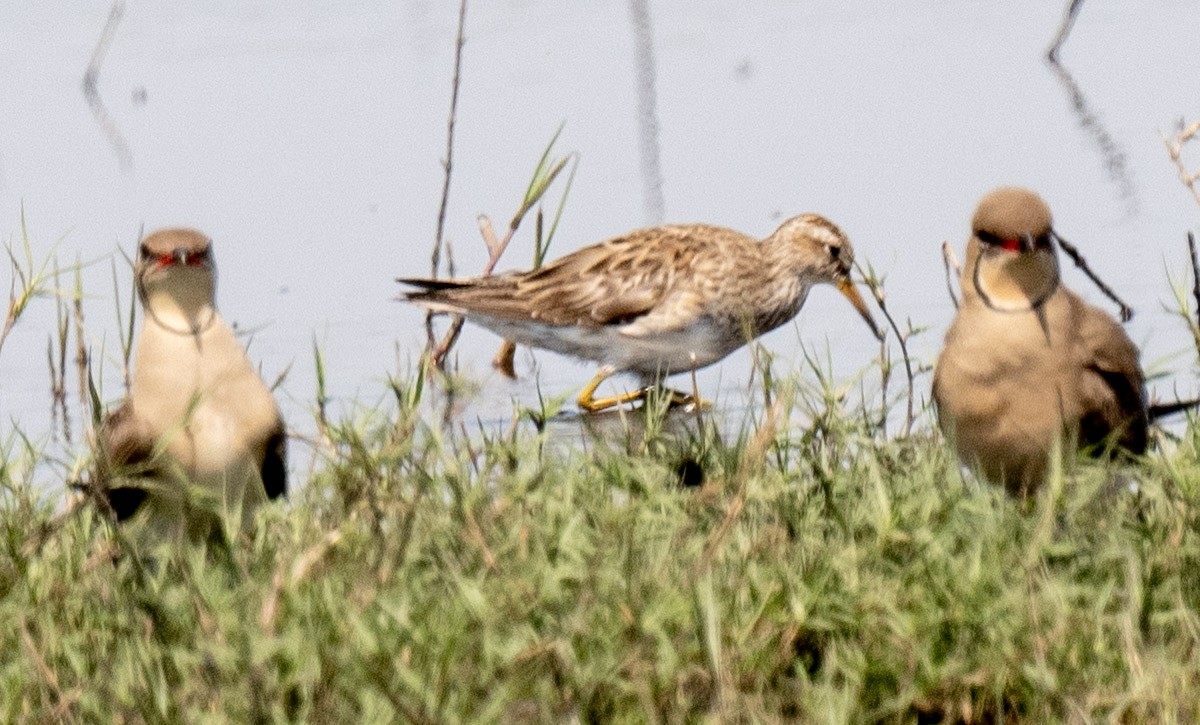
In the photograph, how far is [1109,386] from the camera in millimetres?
5402

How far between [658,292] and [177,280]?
12.7 feet

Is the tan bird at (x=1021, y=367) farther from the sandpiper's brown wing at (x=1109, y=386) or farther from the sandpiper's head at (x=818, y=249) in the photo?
the sandpiper's head at (x=818, y=249)

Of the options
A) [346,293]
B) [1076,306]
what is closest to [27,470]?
[1076,306]

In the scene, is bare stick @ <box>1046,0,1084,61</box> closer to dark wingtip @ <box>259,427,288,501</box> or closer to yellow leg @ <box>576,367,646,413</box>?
yellow leg @ <box>576,367,646,413</box>

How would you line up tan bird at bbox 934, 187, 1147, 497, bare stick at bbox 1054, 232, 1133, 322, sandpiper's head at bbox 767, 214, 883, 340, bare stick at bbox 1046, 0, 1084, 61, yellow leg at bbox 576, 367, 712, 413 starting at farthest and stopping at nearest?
1. bare stick at bbox 1046, 0, 1084, 61
2. sandpiper's head at bbox 767, 214, 883, 340
3. yellow leg at bbox 576, 367, 712, 413
4. bare stick at bbox 1054, 232, 1133, 322
5. tan bird at bbox 934, 187, 1147, 497

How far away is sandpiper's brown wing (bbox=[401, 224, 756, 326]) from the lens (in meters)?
8.98

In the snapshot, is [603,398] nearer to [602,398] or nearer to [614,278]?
[602,398]

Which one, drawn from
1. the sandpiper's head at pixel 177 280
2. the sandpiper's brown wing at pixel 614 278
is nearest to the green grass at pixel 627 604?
the sandpiper's head at pixel 177 280

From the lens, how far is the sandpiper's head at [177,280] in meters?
5.58

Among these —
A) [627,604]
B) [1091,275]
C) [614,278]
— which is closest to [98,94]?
[614,278]

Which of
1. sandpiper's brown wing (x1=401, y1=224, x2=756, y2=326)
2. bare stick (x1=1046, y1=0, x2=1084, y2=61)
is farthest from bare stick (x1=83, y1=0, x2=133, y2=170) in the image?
bare stick (x1=1046, y1=0, x2=1084, y2=61)

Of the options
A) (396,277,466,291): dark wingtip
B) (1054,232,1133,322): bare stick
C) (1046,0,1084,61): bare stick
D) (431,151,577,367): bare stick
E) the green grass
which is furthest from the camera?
(1046,0,1084,61): bare stick

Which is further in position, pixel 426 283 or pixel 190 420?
pixel 426 283

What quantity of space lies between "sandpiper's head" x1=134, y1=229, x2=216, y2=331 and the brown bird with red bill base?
318cm
